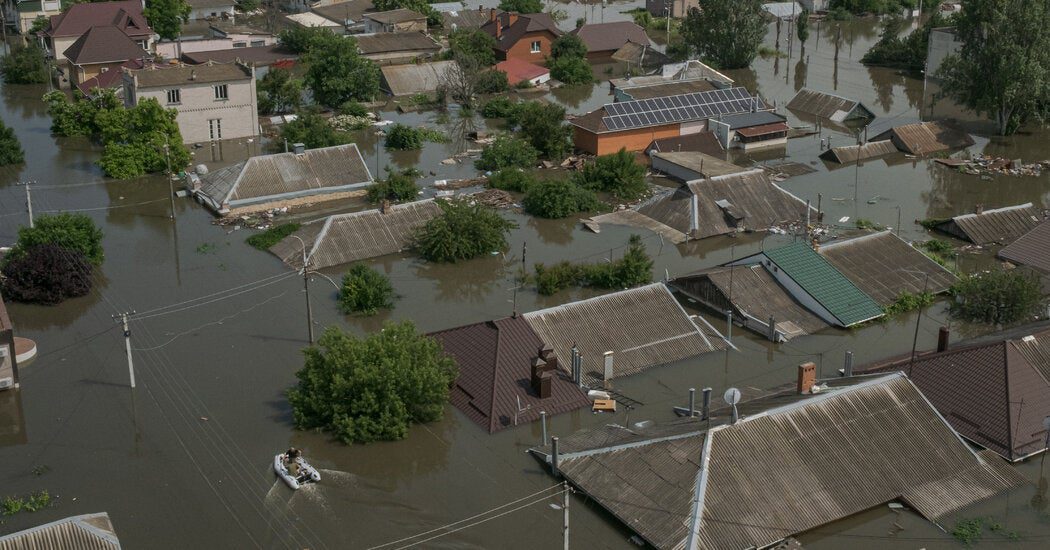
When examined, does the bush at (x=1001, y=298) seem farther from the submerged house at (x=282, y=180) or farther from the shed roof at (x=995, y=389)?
the submerged house at (x=282, y=180)

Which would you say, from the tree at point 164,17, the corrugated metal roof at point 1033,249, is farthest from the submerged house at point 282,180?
the tree at point 164,17

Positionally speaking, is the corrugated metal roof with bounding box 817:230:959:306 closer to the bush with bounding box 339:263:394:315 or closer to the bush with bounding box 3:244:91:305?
the bush with bounding box 339:263:394:315

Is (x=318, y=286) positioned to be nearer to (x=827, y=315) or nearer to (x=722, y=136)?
(x=827, y=315)

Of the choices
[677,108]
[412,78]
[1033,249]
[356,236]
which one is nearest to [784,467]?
[1033,249]

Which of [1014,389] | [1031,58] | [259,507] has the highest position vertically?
[1031,58]

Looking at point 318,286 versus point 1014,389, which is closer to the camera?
point 1014,389

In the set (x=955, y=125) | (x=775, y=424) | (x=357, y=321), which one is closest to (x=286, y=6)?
(x=955, y=125)
